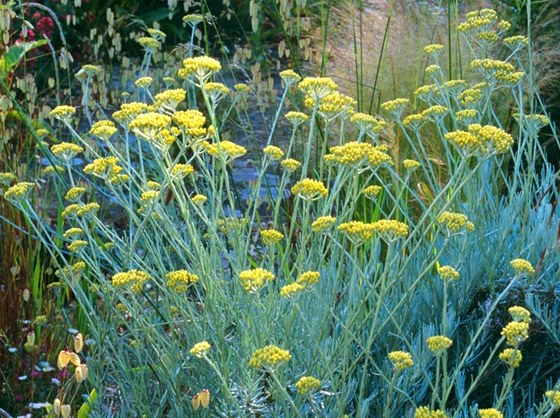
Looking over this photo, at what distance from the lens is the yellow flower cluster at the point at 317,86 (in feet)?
6.96

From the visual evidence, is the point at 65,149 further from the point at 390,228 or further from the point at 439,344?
the point at 439,344

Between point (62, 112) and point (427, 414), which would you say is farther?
point (62, 112)

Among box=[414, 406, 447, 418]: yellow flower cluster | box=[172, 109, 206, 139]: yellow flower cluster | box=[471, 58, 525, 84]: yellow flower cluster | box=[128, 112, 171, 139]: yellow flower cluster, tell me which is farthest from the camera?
box=[471, 58, 525, 84]: yellow flower cluster

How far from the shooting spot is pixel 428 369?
2.31 m

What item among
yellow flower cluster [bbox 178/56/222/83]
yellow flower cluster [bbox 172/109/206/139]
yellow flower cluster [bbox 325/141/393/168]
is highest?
yellow flower cluster [bbox 178/56/222/83]

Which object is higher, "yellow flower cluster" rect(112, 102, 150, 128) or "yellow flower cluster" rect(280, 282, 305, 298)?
"yellow flower cluster" rect(112, 102, 150, 128)

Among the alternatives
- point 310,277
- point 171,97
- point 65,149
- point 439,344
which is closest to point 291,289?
point 310,277

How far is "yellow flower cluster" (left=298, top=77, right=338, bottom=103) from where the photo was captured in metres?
2.12

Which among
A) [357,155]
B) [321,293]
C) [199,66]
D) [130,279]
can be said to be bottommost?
[321,293]

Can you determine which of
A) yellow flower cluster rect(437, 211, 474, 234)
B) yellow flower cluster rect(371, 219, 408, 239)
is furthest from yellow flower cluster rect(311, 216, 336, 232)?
yellow flower cluster rect(437, 211, 474, 234)

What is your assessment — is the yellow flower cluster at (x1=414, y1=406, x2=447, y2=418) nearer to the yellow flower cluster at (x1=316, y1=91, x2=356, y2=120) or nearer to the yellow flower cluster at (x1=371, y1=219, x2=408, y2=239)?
the yellow flower cluster at (x1=371, y1=219, x2=408, y2=239)

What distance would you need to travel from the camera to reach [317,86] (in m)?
2.14

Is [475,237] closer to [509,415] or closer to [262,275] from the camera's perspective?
[509,415]

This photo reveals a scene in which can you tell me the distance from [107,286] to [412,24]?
10.4 feet
